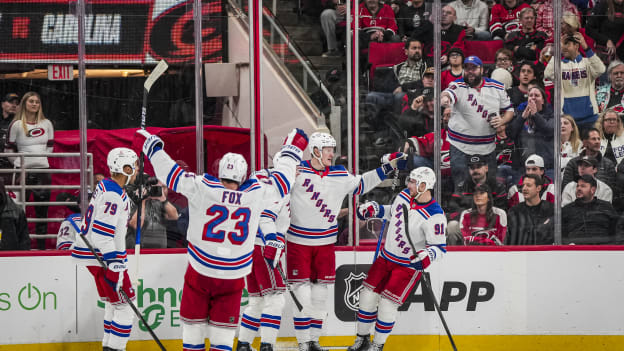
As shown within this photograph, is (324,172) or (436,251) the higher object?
(324,172)

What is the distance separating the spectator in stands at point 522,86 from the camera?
5.86m

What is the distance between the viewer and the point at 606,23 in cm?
583

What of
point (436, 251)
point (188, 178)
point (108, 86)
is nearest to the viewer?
point (188, 178)

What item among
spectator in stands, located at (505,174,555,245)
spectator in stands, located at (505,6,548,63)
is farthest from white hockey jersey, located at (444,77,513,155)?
spectator in stands, located at (505,174,555,245)

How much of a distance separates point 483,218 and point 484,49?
47.0 inches

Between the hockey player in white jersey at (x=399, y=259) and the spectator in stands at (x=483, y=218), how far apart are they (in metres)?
0.49

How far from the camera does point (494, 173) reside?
230 inches

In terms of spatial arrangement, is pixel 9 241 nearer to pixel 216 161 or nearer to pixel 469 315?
pixel 216 161

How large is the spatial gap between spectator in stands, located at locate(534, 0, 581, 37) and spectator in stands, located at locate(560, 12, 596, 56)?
2cm

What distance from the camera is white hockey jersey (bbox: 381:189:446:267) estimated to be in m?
5.36

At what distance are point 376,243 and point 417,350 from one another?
80cm

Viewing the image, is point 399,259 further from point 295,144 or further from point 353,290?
point 295,144

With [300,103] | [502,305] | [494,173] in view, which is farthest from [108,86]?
[502,305]

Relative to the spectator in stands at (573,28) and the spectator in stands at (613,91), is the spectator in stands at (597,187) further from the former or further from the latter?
the spectator in stands at (573,28)
